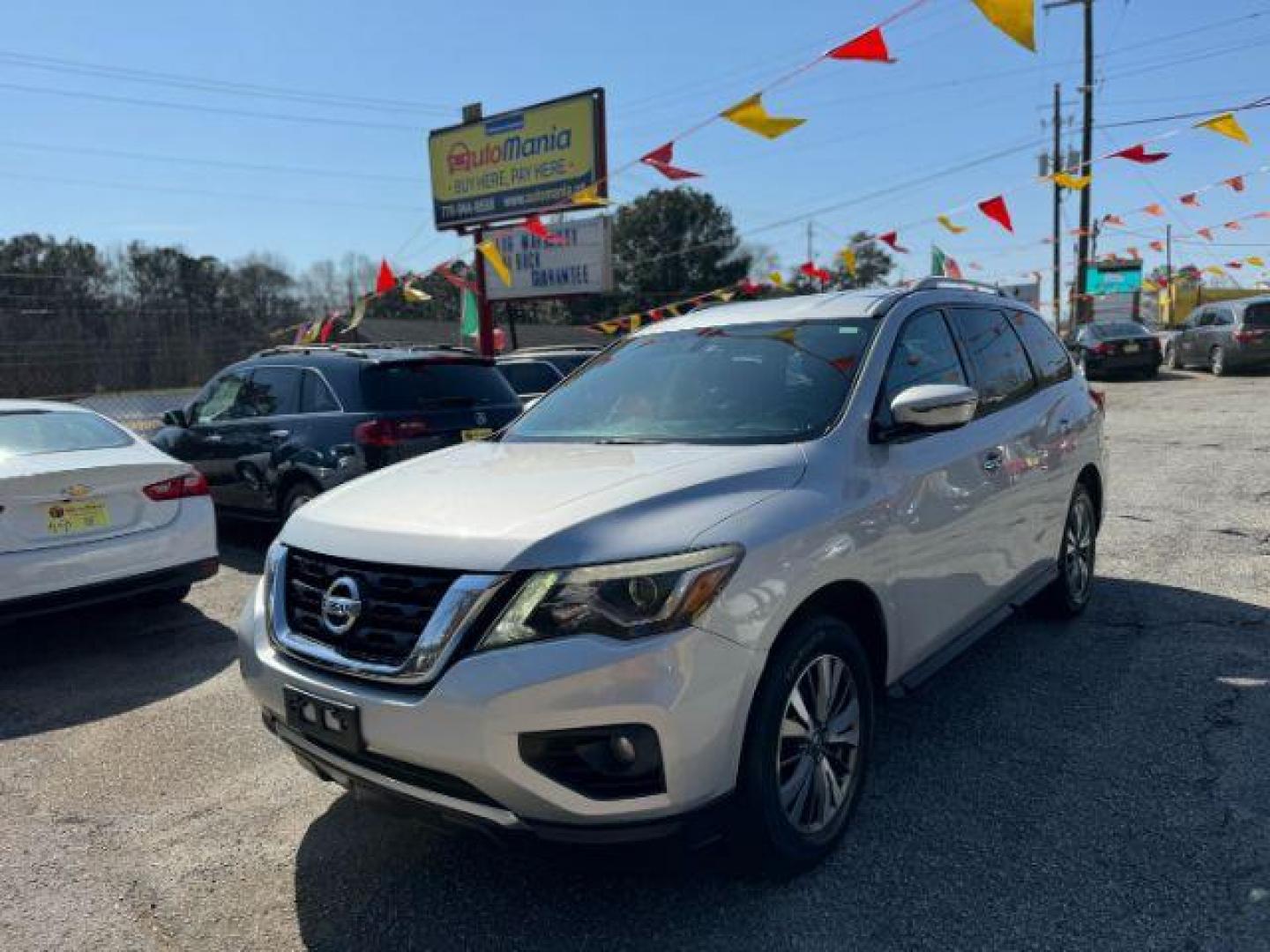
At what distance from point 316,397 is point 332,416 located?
354 millimetres

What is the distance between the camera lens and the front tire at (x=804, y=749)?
2.61m

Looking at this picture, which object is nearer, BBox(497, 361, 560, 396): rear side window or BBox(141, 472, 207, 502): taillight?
BBox(141, 472, 207, 502): taillight

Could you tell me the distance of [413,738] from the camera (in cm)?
243

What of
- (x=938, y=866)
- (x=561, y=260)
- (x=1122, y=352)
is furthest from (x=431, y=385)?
(x=1122, y=352)

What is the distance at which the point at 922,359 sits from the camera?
3.84 metres

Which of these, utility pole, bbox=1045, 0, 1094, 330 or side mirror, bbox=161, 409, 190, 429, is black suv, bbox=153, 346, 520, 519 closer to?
side mirror, bbox=161, 409, 190, 429

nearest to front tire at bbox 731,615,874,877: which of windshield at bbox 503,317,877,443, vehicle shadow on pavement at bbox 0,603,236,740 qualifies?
windshield at bbox 503,317,877,443

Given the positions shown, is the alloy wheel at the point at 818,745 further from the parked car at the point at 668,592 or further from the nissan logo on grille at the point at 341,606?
the nissan logo on grille at the point at 341,606

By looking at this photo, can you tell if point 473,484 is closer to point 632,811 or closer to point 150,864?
point 632,811

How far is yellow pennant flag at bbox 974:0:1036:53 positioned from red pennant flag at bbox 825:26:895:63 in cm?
118

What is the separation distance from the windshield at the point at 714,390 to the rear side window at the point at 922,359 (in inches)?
6.1

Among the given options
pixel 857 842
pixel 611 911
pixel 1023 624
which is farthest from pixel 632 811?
pixel 1023 624

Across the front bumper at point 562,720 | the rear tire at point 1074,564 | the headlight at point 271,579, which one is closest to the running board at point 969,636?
the rear tire at point 1074,564

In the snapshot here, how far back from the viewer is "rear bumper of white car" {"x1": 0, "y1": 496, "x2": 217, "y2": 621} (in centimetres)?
488
